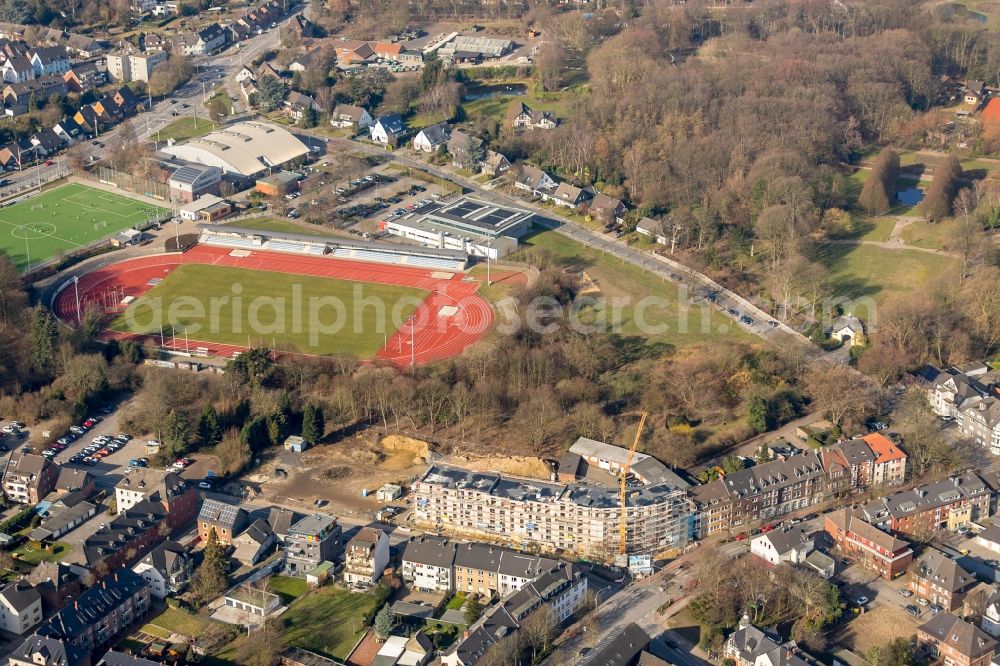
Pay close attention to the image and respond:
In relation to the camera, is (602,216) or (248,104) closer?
(602,216)

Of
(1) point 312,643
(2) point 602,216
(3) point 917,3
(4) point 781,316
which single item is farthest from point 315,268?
(3) point 917,3

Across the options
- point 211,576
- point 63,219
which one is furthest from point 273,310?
point 211,576

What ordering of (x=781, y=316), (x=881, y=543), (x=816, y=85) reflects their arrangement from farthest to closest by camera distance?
→ (x=816, y=85) < (x=781, y=316) < (x=881, y=543)

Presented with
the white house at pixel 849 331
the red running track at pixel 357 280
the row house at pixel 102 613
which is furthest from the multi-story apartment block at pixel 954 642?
the red running track at pixel 357 280

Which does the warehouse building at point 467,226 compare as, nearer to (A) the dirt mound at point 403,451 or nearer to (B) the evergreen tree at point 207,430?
(A) the dirt mound at point 403,451

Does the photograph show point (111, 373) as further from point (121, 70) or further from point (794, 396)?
point (121, 70)

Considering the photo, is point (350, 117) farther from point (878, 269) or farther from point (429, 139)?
point (878, 269)
